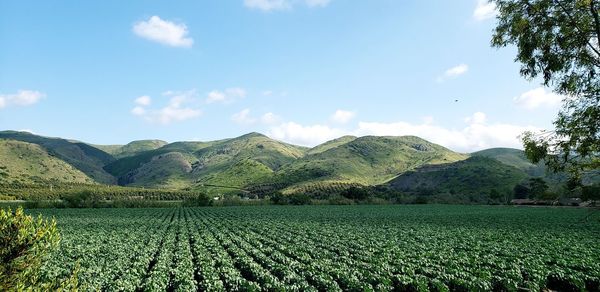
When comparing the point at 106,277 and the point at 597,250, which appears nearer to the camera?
the point at 106,277

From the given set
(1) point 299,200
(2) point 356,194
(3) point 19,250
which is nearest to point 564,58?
(3) point 19,250

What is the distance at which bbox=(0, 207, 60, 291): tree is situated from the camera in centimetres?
797

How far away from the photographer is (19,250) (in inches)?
324

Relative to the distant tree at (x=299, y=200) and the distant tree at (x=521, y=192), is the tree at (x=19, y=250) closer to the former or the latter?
the distant tree at (x=299, y=200)

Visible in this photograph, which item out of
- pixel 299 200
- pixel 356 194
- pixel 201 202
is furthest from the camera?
pixel 356 194

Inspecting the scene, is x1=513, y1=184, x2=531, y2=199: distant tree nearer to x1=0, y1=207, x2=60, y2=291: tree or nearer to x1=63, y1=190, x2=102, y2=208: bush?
x1=63, y1=190, x2=102, y2=208: bush

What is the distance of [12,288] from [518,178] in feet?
738

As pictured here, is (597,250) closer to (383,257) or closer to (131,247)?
(383,257)

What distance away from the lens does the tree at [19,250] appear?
7970 mm

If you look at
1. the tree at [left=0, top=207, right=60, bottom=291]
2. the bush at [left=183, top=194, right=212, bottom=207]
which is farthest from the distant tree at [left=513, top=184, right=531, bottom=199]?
the tree at [left=0, top=207, right=60, bottom=291]

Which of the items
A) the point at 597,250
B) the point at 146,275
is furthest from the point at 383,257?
the point at 597,250

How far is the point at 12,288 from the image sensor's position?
25.3 ft

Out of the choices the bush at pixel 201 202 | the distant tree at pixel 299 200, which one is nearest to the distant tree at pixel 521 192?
the distant tree at pixel 299 200

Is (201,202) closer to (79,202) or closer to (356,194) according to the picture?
(79,202)
